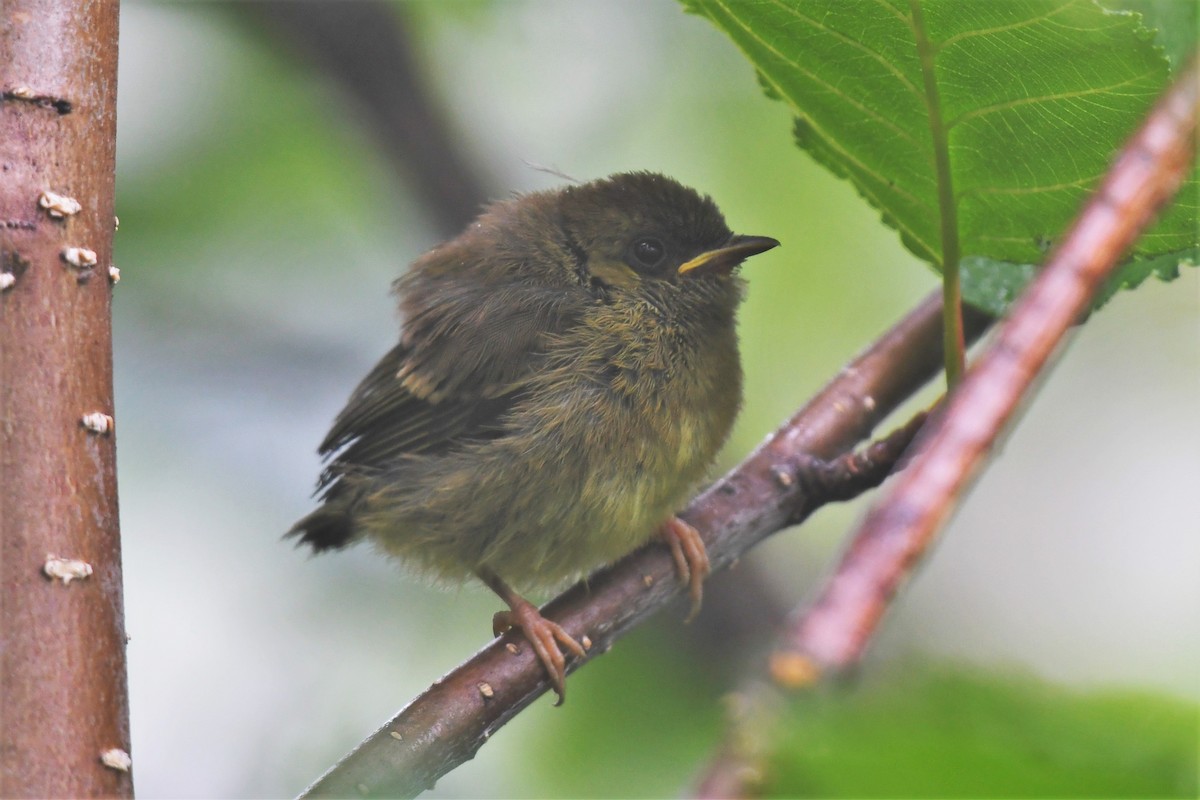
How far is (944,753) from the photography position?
57 centimetres

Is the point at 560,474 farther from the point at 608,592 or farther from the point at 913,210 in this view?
the point at 913,210

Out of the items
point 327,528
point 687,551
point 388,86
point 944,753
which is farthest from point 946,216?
point 388,86

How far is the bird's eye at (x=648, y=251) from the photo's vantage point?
10.4 feet

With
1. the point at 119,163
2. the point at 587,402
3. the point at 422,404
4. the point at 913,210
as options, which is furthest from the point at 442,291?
the point at 119,163

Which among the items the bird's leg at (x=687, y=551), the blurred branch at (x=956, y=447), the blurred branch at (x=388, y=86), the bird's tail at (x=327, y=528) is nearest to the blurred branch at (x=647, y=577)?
the bird's leg at (x=687, y=551)

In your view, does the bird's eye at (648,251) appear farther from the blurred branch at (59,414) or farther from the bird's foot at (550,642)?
the blurred branch at (59,414)

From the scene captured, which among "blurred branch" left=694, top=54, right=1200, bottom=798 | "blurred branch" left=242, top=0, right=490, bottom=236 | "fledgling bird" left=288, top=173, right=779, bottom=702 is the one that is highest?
"blurred branch" left=242, top=0, right=490, bottom=236

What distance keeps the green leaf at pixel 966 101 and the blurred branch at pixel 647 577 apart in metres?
0.67

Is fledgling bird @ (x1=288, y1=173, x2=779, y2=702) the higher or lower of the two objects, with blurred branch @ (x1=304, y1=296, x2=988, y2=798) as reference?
higher

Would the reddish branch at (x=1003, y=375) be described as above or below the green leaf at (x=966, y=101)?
below

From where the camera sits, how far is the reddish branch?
625mm

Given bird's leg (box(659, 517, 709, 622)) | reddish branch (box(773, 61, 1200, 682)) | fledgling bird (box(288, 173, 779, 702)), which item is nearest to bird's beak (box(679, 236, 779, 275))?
fledgling bird (box(288, 173, 779, 702))

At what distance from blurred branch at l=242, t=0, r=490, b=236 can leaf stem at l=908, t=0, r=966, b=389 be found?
2.68 m

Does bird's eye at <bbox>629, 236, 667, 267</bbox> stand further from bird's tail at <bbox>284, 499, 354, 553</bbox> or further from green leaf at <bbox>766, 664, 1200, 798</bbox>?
green leaf at <bbox>766, 664, 1200, 798</bbox>
